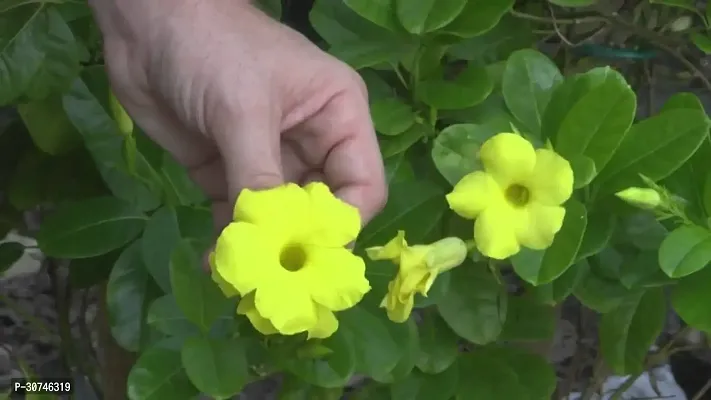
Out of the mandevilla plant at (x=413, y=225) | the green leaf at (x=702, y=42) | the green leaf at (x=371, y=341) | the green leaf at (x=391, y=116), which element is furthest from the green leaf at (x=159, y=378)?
the green leaf at (x=702, y=42)

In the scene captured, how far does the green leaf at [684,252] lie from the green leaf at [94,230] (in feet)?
1.32

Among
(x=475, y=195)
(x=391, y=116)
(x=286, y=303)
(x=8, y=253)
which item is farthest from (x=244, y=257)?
(x=8, y=253)

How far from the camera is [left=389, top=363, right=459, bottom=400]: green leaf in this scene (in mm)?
617

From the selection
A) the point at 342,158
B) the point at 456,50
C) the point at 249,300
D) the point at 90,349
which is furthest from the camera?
the point at 90,349

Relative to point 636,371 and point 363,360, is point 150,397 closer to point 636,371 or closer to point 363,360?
point 363,360

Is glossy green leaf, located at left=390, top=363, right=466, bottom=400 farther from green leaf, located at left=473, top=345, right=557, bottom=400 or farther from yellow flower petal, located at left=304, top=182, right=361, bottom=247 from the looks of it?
yellow flower petal, located at left=304, top=182, right=361, bottom=247

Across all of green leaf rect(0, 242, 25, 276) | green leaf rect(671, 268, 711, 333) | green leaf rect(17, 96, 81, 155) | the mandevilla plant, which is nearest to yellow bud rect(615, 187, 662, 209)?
the mandevilla plant

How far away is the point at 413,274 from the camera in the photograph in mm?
406

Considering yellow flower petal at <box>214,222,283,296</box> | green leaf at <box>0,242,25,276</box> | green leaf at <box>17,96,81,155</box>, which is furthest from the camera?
green leaf at <box>0,242,25,276</box>

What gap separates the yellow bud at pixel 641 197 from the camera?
0.45 meters

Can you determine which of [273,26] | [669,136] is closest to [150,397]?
[273,26]

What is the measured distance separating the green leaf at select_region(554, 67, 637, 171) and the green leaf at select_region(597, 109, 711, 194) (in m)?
0.02

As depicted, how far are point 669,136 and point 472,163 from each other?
0.41ft

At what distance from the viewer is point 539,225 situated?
0.43 meters
